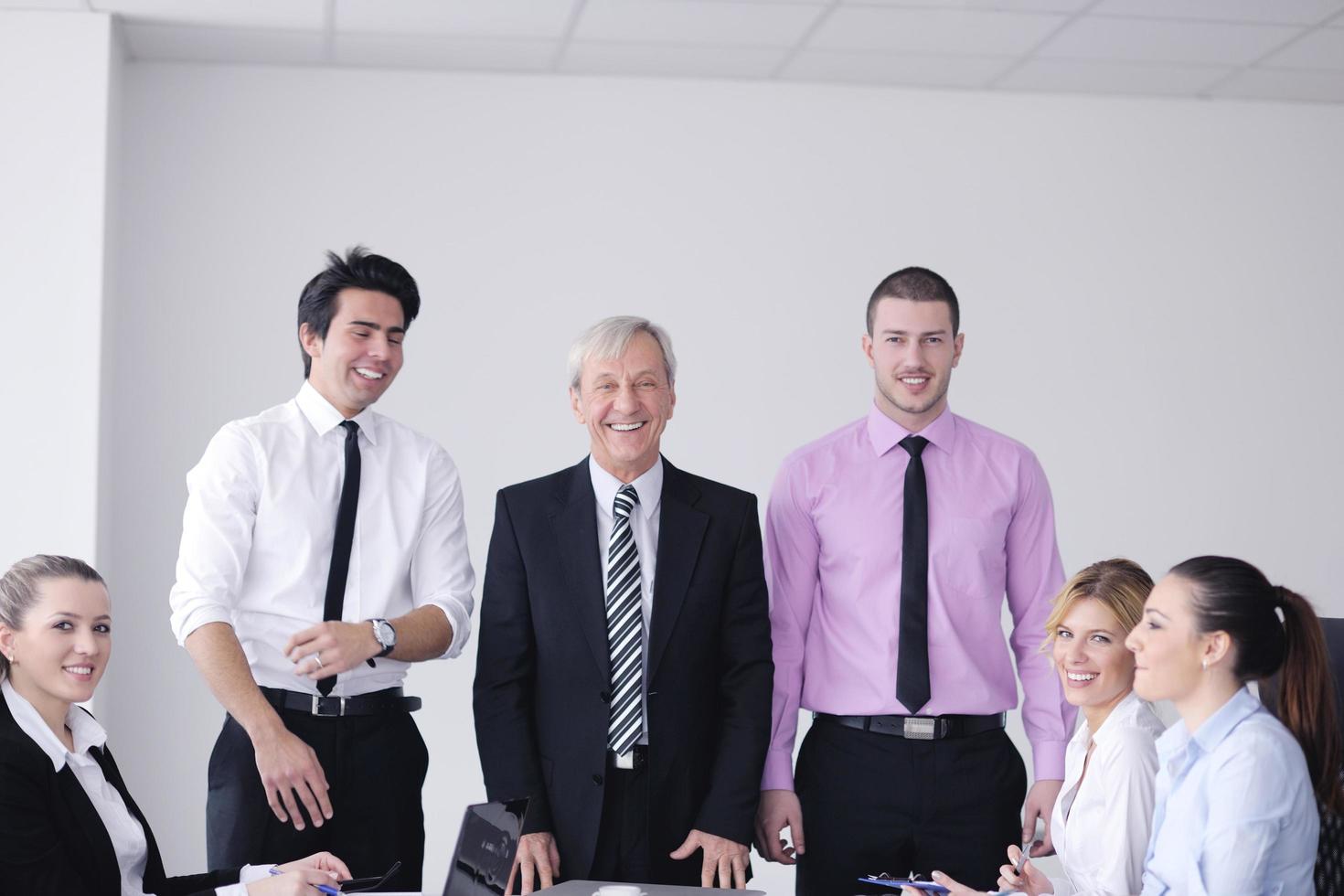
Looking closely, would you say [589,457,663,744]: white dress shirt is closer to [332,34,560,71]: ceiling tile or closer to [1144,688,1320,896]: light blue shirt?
[1144,688,1320,896]: light blue shirt

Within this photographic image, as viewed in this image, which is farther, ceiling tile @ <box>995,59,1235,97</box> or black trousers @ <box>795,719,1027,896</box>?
ceiling tile @ <box>995,59,1235,97</box>

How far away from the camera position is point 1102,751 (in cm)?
255

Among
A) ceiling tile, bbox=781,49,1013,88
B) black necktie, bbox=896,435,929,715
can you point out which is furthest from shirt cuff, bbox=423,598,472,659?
ceiling tile, bbox=781,49,1013,88

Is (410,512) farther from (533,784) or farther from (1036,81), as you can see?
(1036,81)

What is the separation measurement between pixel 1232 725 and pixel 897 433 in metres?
1.24

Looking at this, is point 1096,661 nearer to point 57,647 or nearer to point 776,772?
point 776,772

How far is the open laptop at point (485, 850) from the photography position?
205cm

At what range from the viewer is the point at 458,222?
5.51 metres

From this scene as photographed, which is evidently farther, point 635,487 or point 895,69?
point 895,69

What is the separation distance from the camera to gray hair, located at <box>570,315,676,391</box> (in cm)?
278

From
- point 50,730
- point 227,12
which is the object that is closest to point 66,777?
point 50,730

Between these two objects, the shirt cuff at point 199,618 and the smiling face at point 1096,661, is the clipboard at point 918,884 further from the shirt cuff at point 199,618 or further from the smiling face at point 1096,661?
the shirt cuff at point 199,618

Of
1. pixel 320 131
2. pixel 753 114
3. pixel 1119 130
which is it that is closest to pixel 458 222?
pixel 320 131

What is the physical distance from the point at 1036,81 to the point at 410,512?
3.83 m
